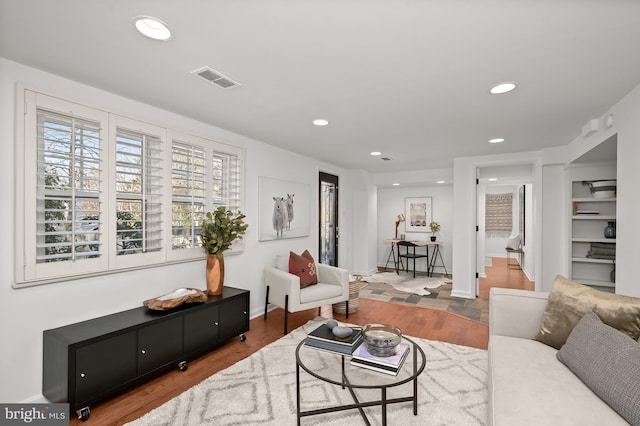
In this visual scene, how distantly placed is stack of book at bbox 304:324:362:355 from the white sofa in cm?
78

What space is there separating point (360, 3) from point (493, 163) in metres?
4.19

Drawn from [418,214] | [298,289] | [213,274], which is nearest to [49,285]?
[213,274]

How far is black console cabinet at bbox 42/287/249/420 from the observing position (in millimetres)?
1983

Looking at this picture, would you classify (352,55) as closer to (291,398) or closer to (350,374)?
(350,374)

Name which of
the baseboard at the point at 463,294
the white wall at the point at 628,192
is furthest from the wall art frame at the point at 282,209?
A: the white wall at the point at 628,192

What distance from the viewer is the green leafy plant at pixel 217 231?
3133 mm

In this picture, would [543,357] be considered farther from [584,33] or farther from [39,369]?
[39,369]

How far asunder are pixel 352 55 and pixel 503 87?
125 cm

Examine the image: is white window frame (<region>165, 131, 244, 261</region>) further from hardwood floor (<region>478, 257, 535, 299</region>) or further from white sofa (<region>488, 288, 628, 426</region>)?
hardwood floor (<region>478, 257, 535, 299</region>)

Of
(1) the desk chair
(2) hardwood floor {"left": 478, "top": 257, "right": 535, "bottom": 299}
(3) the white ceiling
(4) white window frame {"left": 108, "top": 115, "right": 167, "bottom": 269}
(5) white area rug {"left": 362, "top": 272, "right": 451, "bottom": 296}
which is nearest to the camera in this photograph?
(3) the white ceiling

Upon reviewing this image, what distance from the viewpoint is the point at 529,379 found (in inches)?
63.4

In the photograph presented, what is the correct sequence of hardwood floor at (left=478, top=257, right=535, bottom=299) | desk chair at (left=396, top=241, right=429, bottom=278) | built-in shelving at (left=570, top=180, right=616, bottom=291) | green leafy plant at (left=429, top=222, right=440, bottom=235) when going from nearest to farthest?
built-in shelving at (left=570, top=180, right=616, bottom=291), hardwood floor at (left=478, top=257, right=535, bottom=299), desk chair at (left=396, top=241, right=429, bottom=278), green leafy plant at (left=429, top=222, right=440, bottom=235)

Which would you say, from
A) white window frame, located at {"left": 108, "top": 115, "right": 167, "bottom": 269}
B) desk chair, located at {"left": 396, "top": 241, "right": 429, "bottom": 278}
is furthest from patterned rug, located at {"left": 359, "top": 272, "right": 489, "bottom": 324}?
white window frame, located at {"left": 108, "top": 115, "right": 167, "bottom": 269}

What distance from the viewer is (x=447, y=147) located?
430 centimetres
